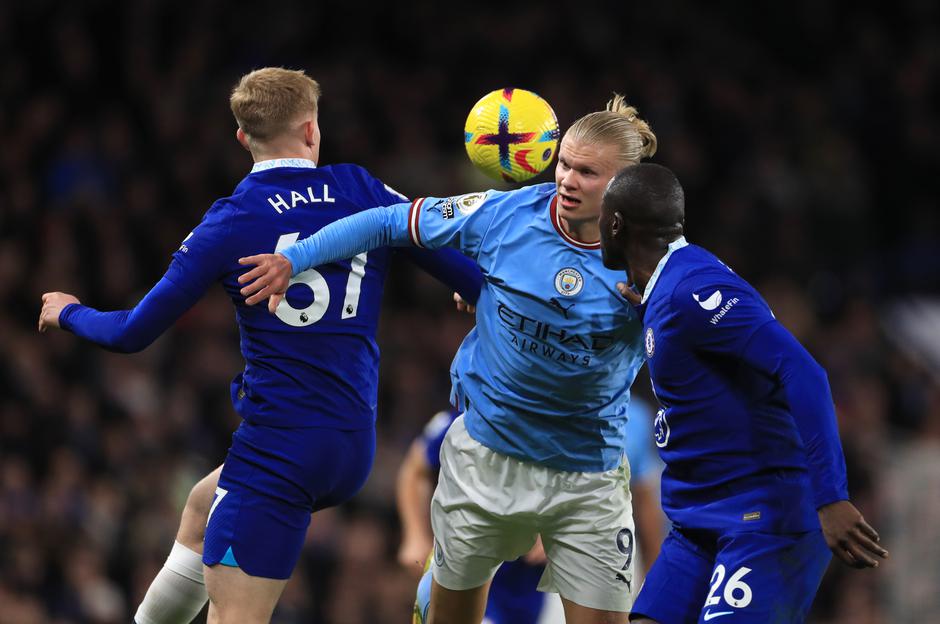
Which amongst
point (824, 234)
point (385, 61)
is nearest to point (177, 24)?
point (385, 61)

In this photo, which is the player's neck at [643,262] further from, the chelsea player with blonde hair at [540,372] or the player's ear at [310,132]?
the player's ear at [310,132]

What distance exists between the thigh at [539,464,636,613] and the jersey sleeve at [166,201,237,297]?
1.31 meters

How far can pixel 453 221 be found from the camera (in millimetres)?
4684

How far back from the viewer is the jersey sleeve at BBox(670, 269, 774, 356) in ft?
13.1

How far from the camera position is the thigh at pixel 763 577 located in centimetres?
403

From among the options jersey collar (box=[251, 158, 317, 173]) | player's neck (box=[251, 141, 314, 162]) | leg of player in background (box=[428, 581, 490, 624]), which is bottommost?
leg of player in background (box=[428, 581, 490, 624])

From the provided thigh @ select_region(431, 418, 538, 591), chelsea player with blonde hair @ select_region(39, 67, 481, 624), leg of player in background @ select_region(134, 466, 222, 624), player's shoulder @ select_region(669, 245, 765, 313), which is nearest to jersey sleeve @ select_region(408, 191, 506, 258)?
chelsea player with blonde hair @ select_region(39, 67, 481, 624)

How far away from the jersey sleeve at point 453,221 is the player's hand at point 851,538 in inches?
60.1

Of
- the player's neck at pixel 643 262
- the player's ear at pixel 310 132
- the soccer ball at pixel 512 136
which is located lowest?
the player's neck at pixel 643 262

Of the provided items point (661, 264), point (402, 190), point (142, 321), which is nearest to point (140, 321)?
point (142, 321)

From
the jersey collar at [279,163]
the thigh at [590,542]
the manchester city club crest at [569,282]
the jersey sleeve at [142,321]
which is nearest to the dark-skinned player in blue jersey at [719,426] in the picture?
the manchester city club crest at [569,282]

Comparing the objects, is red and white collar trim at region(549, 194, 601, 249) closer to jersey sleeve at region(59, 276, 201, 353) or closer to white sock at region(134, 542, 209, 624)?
jersey sleeve at region(59, 276, 201, 353)

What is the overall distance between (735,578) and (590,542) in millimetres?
763

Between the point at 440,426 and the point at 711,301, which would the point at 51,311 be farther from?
the point at 711,301
